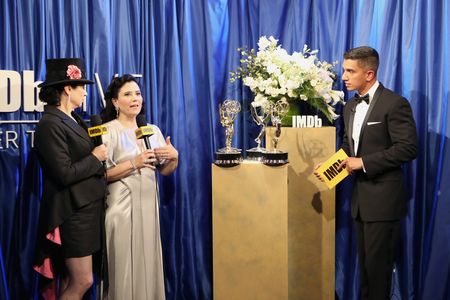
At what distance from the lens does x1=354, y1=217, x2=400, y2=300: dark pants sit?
329cm

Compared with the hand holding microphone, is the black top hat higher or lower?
higher

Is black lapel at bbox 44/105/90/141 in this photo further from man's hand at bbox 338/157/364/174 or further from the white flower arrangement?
man's hand at bbox 338/157/364/174

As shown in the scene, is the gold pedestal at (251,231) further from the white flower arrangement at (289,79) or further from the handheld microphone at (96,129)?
the handheld microphone at (96,129)

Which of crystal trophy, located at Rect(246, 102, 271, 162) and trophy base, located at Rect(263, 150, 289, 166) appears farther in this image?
crystal trophy, located at Rect(246, 102, 271, 162)

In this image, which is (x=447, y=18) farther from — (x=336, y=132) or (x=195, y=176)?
(x=195, y=176)

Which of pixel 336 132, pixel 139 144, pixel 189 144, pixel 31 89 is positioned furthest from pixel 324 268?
pixel 31 89

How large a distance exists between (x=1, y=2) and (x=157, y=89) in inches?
44.7

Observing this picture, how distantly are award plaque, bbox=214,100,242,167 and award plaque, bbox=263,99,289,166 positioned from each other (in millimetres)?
194

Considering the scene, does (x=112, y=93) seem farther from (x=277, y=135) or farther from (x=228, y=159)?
(x=277, y=135)

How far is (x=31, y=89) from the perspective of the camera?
3.39 meters

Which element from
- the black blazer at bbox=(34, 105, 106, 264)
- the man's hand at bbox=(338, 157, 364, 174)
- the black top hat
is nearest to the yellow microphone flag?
the black blazer at bbox=(34, 105, 106, 264)

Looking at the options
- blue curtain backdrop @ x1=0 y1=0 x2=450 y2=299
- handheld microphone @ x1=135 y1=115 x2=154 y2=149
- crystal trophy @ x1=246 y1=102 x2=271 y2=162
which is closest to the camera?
handheld microphone @ x1=135 y1=115 x2=154 y2=149

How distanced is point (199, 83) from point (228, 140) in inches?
24.2

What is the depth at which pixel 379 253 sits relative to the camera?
3.30 m
